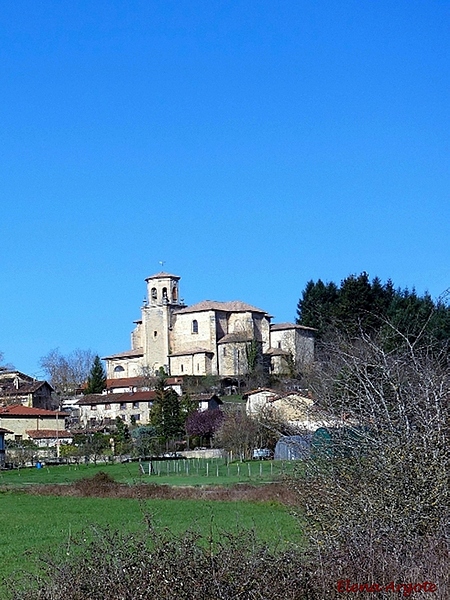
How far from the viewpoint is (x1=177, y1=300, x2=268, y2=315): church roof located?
86438 millimetres

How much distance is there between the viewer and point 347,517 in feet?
32.4

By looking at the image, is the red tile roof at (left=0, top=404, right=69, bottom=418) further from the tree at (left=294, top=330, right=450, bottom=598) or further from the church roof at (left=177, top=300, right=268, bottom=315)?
the tree at (left=294, top=330, right=450, bottom=598)

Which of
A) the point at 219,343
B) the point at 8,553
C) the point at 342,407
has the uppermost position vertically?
the point at 219,343

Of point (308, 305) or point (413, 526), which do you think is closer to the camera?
point (413, 526)

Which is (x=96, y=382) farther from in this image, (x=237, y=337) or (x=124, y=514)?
(x=124, y=514)

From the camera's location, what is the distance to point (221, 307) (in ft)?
287

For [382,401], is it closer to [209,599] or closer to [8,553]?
[209,599]

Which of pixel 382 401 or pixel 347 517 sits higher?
pixel 382 401

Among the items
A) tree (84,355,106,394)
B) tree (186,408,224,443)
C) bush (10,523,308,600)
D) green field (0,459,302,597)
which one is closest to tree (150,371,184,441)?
tree (186,408,224,443)

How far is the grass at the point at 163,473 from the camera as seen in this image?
37156 mm

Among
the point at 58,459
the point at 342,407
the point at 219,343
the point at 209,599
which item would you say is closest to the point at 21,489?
the point at 58,459

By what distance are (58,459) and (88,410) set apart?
920 inches

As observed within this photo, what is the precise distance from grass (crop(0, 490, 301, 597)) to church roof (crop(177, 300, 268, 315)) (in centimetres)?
5444

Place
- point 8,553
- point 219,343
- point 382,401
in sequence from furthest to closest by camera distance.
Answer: point 219,343 < point 8,553 < point 382,401
